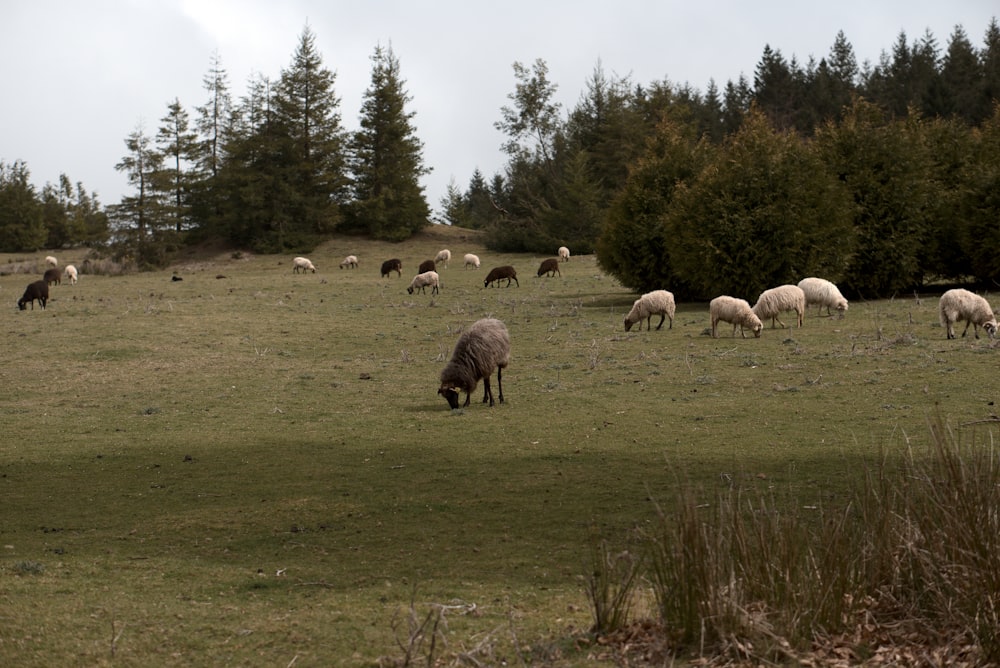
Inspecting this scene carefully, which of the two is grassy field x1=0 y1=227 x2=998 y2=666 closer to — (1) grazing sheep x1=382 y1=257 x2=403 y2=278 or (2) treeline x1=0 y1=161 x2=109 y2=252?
(1) grazing sheep x1=382 y1=257 x2=403 y2=278

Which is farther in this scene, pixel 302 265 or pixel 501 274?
pixel 302 265

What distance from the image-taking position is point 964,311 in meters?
20.5

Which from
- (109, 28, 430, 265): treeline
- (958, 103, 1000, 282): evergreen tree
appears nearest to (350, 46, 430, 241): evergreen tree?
(109, 28, 430, 265): treeline

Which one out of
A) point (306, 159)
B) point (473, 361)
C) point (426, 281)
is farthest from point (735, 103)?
point (473, 361)

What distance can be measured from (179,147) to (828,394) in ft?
Answer: 204

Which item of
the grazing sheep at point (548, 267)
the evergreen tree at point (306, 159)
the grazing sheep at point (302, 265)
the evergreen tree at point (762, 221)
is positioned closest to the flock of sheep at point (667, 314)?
the evergreen tree at point (762, 221)

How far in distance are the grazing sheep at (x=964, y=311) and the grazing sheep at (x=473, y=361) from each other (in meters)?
10.1

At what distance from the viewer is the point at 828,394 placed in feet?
51.2

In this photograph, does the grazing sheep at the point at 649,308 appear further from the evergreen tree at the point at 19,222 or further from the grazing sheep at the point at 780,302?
the evergreen tree at the point at 19,222

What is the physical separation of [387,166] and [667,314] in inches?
1905

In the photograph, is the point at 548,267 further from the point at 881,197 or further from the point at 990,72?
the point at 990,72

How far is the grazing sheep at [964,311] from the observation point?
20516 mm

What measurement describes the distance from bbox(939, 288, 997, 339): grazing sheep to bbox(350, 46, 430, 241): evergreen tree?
5241cm

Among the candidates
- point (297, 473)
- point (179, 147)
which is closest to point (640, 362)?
point (297, 473)
